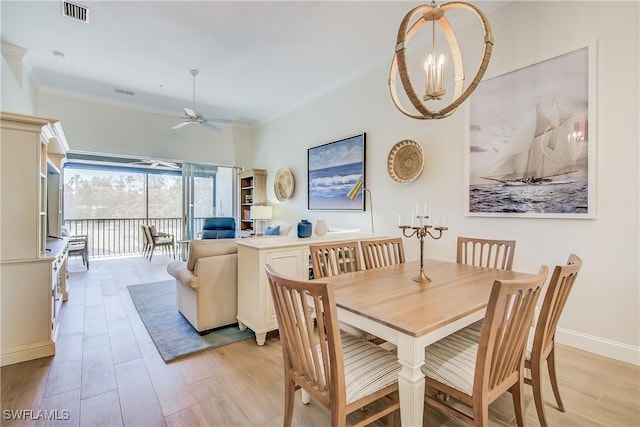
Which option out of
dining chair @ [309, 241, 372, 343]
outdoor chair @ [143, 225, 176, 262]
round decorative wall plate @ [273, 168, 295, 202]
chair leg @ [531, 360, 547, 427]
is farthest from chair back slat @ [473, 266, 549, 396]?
outdoor chair @ [143, 225, 176, 262]

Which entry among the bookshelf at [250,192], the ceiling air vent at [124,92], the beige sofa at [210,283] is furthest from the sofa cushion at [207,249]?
the ceiling air vent at [124,92]

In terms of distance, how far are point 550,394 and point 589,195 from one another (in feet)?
5.17

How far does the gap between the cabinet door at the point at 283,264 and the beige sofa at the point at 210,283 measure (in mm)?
507

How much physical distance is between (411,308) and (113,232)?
8.88 m

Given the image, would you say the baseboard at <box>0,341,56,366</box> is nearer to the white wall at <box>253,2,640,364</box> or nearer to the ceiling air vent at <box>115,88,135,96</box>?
the white wall at <box>253,2,640,364</box>

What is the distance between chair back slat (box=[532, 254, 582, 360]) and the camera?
134 cm

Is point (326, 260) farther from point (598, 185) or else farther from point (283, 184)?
point (283, 184)

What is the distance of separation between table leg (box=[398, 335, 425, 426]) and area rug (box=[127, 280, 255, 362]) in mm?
1929

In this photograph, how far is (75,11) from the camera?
9.92 feet

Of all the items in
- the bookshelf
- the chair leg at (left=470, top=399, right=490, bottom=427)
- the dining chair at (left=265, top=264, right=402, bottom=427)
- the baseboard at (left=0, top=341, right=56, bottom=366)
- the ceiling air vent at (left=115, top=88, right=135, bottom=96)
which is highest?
the ceiling air vent at (left=115, top=88, right=135, bottom=96)

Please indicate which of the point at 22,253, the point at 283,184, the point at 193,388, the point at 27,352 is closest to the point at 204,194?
the point at 283,184

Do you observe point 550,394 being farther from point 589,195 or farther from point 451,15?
point 451,15

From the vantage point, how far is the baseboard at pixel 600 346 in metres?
2.25

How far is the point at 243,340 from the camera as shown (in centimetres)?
274
